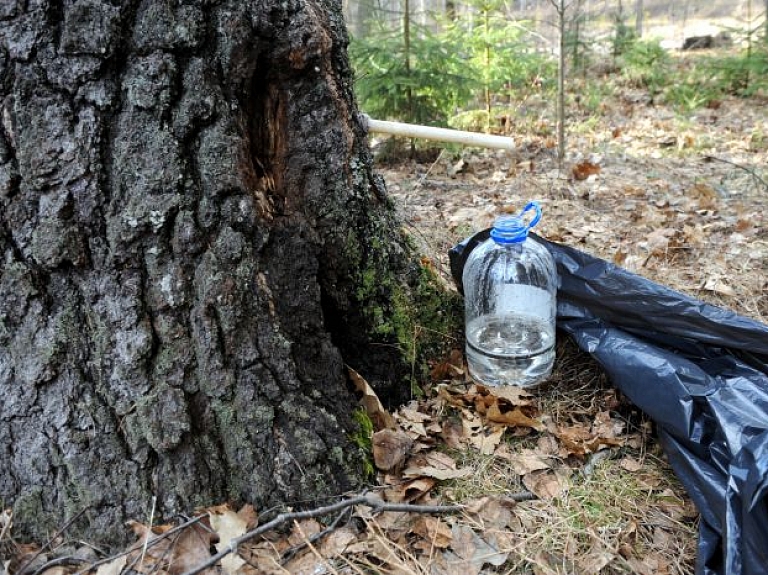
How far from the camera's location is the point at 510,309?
2826 millimetres

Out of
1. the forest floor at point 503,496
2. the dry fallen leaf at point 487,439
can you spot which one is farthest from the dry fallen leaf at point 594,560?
the dry fallen leaf at point 487,439

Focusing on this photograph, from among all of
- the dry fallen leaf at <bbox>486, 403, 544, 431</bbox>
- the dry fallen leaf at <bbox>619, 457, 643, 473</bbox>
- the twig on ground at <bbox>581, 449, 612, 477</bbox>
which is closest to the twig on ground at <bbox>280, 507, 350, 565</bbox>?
the dry fallen leaf at <bbox>486, 403, 544, 431</bbox>

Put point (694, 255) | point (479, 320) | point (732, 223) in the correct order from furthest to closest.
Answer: point (732, 223), point (694, 255), point (479, 320)

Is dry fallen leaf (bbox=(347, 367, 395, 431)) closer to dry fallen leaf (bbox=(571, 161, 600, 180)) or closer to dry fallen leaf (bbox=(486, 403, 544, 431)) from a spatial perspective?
dry fallen leaf (bbox=(486, 403, 544, 431))

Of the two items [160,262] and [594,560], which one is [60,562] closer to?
[160,262]

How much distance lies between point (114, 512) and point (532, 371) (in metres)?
1.55

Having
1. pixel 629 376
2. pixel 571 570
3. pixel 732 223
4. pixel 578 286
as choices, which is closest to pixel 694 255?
pixel 732 223

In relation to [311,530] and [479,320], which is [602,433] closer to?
[479,320]

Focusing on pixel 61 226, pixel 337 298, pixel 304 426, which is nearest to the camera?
pixel 61 226

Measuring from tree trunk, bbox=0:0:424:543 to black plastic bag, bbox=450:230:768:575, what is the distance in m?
0.99

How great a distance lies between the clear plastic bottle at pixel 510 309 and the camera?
2.42 metres

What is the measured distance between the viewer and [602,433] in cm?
209

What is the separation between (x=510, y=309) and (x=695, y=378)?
0.97 meters

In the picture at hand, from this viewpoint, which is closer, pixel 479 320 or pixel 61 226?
pixel 61 226
